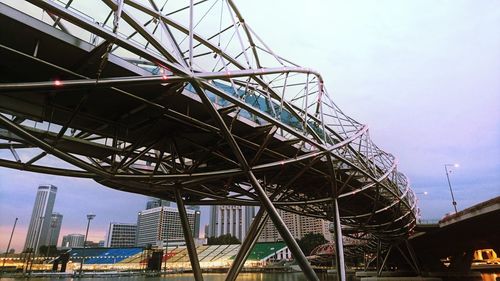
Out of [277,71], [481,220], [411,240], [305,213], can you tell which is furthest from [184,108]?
[411,240]

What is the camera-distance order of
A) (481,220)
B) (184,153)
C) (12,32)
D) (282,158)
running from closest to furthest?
(12,32) < (184,153) < (282,158) < (481,220)

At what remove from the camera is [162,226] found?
178375 mm

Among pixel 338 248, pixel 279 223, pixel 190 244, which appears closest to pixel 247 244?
pixel 190 244

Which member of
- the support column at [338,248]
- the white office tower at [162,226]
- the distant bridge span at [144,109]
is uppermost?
the white office tower at [162,226]

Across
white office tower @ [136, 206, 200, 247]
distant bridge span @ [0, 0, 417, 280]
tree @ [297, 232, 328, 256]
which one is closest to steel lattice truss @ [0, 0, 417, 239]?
distant bridge span @ [0, 0, 417, 280]

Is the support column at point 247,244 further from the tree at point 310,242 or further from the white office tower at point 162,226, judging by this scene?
the white office tower at point 162,226

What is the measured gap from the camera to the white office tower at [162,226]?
571 feet

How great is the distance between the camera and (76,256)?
125875 millimetres

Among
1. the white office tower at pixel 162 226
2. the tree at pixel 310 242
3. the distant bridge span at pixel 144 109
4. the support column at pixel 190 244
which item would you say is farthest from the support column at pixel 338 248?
the white office tower at pixel 162 226

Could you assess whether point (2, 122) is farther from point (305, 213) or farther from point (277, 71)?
point (305, 213)

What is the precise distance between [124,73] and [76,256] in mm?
139307

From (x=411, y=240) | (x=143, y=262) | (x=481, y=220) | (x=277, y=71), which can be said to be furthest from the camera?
(x=143, y=262)

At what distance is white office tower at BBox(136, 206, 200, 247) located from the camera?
17399cm

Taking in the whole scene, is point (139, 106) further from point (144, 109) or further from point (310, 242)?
point (310, 242)
